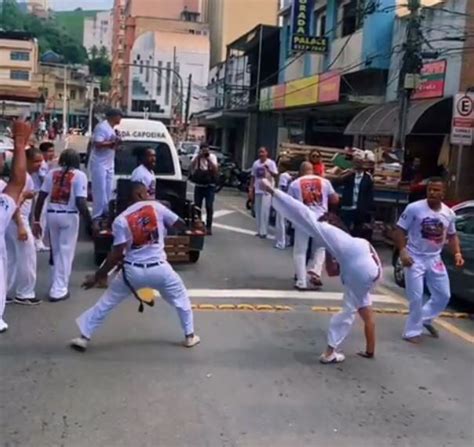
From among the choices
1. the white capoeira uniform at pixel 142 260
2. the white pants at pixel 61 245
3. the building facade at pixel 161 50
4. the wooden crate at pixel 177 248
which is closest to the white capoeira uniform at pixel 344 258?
the white capoeira uniform at pixel 142 260

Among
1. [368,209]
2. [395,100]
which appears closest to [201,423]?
[368,209]

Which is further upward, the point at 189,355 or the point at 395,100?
the point at 395,100

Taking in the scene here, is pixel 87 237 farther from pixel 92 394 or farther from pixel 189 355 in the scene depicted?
pixel 92 394

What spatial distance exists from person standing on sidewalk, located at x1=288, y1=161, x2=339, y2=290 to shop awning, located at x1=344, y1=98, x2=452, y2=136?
898 centimetres

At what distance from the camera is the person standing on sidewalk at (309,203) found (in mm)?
9758

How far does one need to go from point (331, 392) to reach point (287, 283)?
4523 mm

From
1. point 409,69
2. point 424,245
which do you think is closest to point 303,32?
point 409,69

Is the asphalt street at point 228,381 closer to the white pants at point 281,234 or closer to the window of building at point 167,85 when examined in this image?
the white pants at point 281,234

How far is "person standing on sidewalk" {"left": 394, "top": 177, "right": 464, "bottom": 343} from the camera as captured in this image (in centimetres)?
736

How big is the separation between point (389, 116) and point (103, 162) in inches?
413

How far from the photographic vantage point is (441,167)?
19.5 metres

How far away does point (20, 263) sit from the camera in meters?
8.33

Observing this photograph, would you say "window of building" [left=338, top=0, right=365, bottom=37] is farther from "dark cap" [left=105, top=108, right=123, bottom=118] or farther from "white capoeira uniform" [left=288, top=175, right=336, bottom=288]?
"white capoeira uniform" [left=288, top=175, right=336, bottom=288]

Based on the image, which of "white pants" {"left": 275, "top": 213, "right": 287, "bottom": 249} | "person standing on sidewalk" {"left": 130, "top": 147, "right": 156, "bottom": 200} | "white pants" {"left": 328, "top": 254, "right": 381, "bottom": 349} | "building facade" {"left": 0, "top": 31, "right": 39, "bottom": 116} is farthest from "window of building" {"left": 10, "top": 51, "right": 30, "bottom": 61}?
"white pants" {"left": 328, "top": 254, "right": 381, "bottom": 349}
